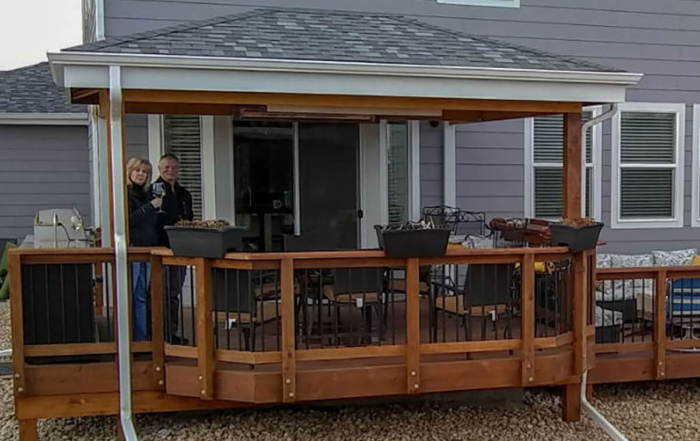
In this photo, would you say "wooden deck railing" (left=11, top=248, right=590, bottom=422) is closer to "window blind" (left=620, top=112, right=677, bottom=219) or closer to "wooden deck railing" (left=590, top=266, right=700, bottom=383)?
"wooden deck railing" (left=590, top=266, right=700, bottom=383)

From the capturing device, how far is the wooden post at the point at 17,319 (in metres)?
4.11

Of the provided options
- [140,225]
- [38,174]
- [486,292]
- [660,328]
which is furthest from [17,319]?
[38,174]

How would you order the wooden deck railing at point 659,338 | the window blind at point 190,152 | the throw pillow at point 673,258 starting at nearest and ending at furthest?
1. the wooden deck railing at point 659,338
2. the window blind at point 190,152
3. the throw pillow at point 673,258

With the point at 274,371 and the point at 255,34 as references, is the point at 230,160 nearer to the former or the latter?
the point at 255,34

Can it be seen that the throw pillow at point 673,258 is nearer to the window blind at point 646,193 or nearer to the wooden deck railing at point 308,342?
the window blind at point 646,193

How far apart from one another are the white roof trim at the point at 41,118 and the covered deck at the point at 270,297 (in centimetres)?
645

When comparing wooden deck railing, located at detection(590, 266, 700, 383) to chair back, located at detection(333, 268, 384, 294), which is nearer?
chair back, located at detection(333, 268, 384, 294)

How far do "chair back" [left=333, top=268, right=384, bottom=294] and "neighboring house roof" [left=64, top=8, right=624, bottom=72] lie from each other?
1361mm

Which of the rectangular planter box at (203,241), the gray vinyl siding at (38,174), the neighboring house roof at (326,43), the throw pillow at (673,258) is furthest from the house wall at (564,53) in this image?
the gray vinyl siding at (38,174)

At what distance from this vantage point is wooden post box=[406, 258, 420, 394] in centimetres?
430


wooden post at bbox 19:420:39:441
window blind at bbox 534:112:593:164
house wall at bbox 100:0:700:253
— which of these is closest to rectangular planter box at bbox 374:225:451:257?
wooden post at bbox 19:420:39:441

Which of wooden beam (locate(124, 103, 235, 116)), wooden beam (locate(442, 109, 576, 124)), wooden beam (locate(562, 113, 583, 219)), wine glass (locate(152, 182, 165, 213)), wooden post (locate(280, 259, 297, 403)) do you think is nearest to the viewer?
wooden post (locate(280, 259, 297, 403))

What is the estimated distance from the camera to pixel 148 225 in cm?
475

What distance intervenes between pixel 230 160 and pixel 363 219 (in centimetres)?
141
